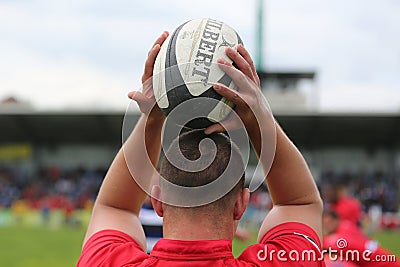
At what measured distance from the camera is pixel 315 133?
33.7m

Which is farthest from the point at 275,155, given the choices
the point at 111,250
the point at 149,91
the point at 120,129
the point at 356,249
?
the point at 120,129

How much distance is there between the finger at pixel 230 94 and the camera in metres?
1.75

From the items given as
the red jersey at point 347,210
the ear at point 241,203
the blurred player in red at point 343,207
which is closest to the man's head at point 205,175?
the ear at point 241,203

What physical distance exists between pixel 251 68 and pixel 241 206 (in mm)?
398

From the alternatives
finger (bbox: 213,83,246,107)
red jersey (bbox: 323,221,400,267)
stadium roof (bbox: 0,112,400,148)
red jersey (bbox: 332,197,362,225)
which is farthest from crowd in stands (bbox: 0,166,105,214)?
finger (bbox: 213,83,246,107)

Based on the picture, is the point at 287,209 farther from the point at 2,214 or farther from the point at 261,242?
the point at 2,214

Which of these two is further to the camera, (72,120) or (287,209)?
(72,120)

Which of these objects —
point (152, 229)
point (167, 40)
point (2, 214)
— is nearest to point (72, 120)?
point (2, 214)

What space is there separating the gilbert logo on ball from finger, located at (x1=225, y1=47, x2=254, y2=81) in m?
0.05

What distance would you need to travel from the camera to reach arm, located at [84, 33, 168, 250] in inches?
78.7

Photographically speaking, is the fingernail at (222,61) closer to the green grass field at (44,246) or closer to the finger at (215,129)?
the finger at (215,129)

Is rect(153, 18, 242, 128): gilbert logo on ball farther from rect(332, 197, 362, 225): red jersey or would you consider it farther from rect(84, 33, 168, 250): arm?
rect(332, 197, 362, 225): red jersey

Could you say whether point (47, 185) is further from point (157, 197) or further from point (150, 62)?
point (157, 197)

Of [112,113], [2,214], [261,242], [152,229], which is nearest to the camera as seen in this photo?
[261,242]
